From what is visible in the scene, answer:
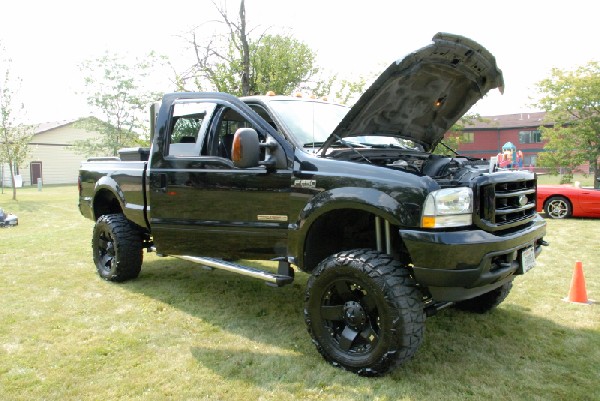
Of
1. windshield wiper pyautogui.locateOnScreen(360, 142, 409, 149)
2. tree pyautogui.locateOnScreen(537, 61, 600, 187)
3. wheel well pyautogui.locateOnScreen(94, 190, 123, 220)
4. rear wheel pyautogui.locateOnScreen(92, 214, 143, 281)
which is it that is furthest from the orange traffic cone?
tree pyautogui.locateOnScreen(537, 61, 600, 187)

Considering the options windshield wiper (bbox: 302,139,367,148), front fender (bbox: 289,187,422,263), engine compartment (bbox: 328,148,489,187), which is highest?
windshield wiper (bbox: 302,139,367,148)

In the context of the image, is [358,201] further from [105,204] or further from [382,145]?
[105,204]

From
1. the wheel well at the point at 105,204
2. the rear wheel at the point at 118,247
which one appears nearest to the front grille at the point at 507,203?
the rear wheel at the point at 118,247

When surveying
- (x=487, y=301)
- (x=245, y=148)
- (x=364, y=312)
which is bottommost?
(x=487, y=301)

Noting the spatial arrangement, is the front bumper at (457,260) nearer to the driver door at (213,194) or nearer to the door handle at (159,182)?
the driver door at (213,194)

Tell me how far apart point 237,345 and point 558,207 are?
33.7 ft

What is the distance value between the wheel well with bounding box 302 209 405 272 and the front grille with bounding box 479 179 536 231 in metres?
0.68

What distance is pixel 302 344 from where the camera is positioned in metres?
3.95

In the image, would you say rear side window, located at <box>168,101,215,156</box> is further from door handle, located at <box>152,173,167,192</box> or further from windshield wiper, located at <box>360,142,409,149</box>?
windshield wiper, located at <box>360,142,409,149</box>

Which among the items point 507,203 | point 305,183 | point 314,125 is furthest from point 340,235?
point 507,203

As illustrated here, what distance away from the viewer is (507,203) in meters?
3.61

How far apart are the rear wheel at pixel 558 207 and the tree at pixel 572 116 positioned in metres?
12.8

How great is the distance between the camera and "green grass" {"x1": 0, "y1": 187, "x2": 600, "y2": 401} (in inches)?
124

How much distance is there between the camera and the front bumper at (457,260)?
3078 millimetres
